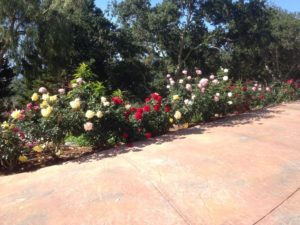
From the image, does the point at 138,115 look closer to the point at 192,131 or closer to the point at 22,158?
the point at 192,131

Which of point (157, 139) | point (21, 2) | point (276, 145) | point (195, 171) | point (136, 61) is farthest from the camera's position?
point (136, 61)

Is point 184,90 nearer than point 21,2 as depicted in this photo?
Yes

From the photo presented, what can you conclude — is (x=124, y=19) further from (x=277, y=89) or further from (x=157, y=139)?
(x=157, y=139)

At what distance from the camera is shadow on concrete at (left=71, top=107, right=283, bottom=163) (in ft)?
15.4

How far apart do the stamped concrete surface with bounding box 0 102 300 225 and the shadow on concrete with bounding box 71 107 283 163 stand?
0.14 ft

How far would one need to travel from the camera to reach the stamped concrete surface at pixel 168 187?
288cm

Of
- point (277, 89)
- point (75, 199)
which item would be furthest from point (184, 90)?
point (277, 89)

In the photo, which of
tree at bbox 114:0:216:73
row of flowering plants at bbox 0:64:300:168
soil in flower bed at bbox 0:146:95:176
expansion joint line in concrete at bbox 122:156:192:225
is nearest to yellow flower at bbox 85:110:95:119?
row of flowering plants at bbox 0:64:300:168

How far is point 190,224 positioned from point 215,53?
20.3 m

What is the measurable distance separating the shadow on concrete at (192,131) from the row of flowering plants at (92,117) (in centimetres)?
22

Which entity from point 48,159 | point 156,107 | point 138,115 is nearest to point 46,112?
point 48,159

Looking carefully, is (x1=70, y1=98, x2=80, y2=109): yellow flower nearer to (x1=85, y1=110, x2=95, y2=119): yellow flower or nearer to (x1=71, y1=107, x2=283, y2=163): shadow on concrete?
→ (x1=85, y1=110, x2=95, y2=119): yellow flower

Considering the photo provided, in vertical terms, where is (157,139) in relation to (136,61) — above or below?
below

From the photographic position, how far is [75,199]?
10.5ft
